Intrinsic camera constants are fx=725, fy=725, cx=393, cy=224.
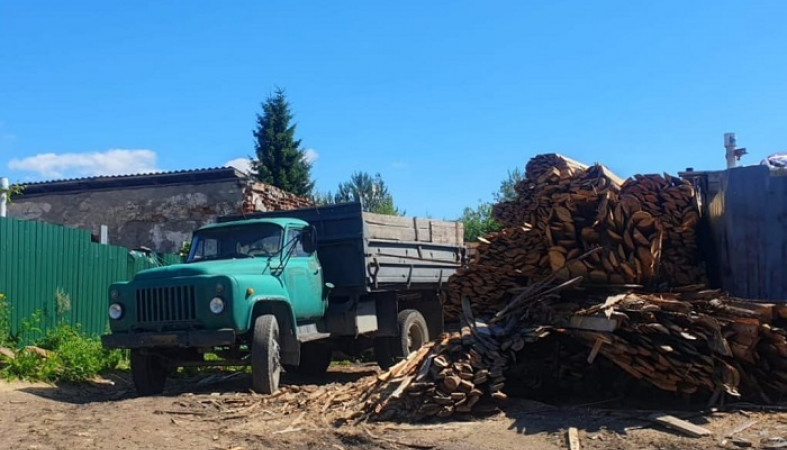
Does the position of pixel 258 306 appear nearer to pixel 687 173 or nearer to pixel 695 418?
pixel 695 418

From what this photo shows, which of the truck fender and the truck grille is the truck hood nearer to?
the truck grille

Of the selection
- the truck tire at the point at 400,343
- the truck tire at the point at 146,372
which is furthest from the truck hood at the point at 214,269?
the truck tire at the point at 400,343

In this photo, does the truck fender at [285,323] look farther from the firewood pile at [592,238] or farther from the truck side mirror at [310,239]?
the firewood pile at [592,238]

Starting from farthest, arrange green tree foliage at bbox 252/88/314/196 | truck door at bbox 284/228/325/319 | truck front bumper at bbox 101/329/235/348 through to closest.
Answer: green tree foliage at bbox 252/88/314/196
truck door at bbox 284/228/325/319
truck front bumper at bbox 101/329/235/348

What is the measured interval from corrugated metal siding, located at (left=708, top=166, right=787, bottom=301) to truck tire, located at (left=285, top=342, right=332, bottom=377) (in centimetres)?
618

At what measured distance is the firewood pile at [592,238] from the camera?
7.97m

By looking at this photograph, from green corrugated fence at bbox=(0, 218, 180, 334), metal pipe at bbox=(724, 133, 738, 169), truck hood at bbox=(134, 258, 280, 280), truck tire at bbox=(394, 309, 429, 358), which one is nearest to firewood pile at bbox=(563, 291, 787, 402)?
truck hood at bbox=(134, 258, 280, 280)

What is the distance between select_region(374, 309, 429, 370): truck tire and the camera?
11.8 m

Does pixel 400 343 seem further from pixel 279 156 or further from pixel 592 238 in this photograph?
pixel 279 156

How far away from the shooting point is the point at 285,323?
370 inches

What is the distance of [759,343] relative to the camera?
7188 mm

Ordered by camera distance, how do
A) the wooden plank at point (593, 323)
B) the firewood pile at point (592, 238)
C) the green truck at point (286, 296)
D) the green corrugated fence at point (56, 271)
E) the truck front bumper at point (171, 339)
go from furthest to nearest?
the green corrugated fence at point (56, 271)
the green truck at point (286, 296)
the truck front bumper at point (171, 339)
the firewood pile at point (592, 238)
the wooden plank at point (593, 323)

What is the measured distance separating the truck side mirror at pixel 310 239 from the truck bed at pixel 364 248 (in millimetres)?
532

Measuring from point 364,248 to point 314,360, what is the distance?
234 cm
